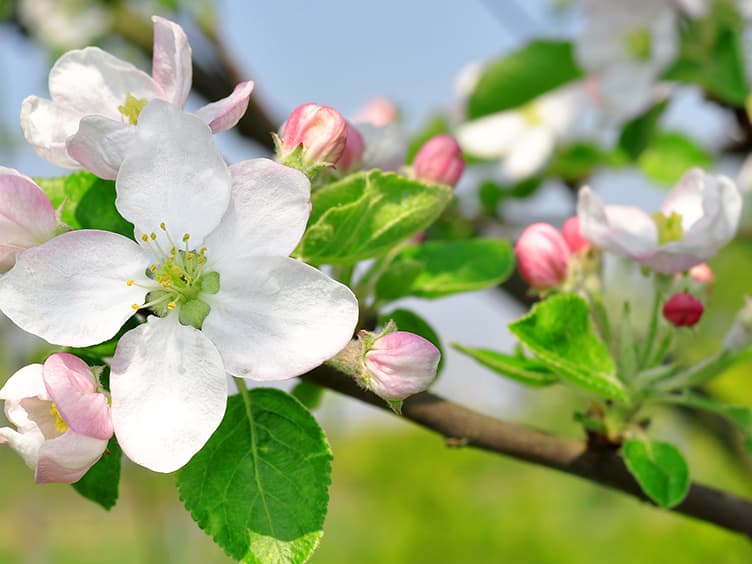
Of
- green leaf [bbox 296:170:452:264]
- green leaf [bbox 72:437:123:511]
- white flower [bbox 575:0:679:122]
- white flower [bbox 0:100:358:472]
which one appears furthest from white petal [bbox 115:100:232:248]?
white flower [bbox 575:0:679:122]

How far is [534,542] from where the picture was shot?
22.7 feet

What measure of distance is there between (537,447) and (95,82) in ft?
1.86

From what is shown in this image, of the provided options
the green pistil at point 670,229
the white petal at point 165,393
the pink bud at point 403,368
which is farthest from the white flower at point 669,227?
the white petal at point 165,393

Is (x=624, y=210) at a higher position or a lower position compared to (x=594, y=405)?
higher

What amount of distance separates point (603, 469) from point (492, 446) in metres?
0.15

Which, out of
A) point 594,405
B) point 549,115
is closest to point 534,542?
point 549,115

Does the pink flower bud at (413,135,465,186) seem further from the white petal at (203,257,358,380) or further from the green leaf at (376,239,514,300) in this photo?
the white petal at (203,257,358,380)

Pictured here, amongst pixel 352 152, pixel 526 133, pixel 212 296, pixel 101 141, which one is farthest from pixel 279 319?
pixel 526 133

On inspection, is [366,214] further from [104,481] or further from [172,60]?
[104,481]

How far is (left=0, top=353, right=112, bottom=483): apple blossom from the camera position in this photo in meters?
0.60

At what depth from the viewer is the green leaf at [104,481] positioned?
2.45 ft

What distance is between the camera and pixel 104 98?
0.82m

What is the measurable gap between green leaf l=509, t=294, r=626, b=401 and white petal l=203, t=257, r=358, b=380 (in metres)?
0.23

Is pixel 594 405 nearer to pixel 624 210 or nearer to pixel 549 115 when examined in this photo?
pixel 624 210
